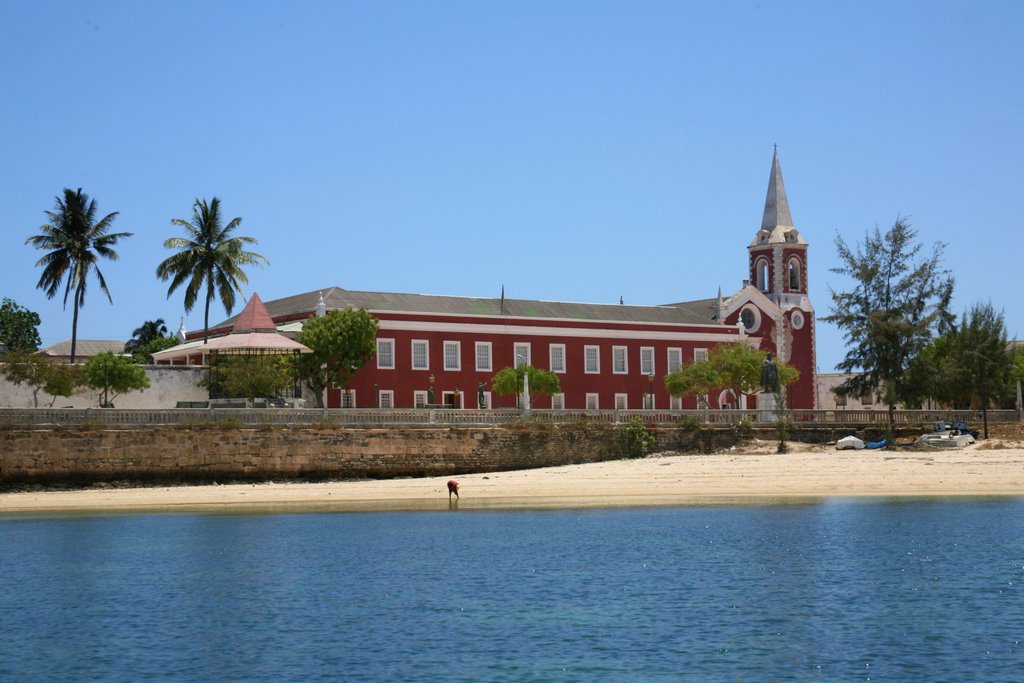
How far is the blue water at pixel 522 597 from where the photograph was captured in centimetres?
1877

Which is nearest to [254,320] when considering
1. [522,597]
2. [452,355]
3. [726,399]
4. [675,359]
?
[452,355]

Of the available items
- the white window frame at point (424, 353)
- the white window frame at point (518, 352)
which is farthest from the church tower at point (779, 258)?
the white window frame at point (424, 353)

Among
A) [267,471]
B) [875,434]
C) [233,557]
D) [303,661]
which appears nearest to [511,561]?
[233,557]

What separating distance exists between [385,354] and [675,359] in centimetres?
1724

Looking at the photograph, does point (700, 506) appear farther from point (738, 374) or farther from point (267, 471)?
point (738, 374)

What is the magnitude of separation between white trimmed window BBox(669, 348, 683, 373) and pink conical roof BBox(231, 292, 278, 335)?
2511 centimetres

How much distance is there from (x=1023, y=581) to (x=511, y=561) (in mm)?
10536

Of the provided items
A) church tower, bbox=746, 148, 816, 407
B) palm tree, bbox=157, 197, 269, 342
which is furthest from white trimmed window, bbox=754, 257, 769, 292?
palm tree, bbox=157, 197, 269, 342

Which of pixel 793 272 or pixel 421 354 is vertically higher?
pixel 793 272

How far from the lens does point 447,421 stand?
49094mm

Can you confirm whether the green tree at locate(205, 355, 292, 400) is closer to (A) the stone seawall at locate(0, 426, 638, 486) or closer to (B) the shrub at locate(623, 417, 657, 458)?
(A) the stone seawall at locate(0, 426, 638, 486)

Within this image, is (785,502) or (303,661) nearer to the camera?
(303,661)

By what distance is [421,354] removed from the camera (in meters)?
65.4

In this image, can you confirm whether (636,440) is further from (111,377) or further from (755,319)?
(755,319)
